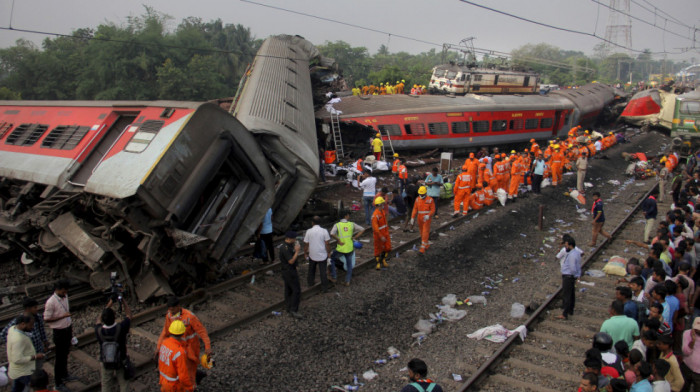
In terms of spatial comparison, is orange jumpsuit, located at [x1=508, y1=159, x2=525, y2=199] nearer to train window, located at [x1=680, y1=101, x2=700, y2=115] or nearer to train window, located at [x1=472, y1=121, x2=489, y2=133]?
train window, located at [x1=472, y1=121, x2=489, y2=133]

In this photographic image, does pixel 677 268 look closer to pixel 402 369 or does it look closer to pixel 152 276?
pixel 402 369

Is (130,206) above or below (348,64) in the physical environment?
below

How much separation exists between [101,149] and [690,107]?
2554 centimetres

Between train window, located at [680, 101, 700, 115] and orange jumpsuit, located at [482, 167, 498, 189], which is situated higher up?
train window, located at [680, 101, 700, 115]

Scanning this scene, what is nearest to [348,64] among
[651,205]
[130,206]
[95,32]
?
[95,32]

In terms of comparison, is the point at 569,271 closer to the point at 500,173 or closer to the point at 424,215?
the point at 424,215

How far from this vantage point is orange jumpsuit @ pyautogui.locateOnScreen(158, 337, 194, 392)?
4.36 m

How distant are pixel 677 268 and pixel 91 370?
8.15m

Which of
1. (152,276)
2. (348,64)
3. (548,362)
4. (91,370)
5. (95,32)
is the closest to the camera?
(91,370)

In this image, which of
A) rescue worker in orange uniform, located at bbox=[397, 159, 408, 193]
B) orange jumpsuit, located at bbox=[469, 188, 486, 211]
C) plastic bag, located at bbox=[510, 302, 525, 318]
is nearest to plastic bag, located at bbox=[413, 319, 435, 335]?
plastic bag, located at bbox=[510, 302, 525, 318]

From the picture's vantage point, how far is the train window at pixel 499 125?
68.2 feet

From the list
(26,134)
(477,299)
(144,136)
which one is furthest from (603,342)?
(26,134)

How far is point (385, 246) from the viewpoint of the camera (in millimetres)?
8953

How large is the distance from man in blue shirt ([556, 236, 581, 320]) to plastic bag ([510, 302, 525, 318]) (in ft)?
1.91
